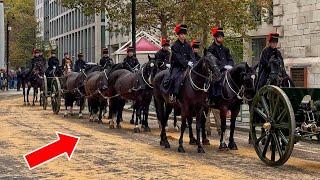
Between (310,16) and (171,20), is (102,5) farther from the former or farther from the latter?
(310,16)

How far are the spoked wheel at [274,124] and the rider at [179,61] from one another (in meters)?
2.32

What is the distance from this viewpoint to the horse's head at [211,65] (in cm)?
1407

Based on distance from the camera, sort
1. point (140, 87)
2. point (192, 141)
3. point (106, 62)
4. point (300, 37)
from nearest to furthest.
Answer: point (192, 141) < point (140, 87) < point (106, 62) < point (300, 37)

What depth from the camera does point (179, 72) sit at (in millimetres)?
15164

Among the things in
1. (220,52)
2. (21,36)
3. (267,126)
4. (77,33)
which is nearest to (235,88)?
(220,52)

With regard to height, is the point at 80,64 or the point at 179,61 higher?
the point at 80,64

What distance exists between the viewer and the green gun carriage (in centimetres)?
1163

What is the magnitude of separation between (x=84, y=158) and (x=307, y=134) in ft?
13.8

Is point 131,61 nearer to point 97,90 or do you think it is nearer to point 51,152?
point 97,90

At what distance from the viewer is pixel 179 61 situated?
15086 millimetres

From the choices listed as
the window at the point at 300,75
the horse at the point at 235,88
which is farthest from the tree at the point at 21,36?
the horse at the point at 235,88

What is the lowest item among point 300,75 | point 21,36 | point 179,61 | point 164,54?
point 300,75

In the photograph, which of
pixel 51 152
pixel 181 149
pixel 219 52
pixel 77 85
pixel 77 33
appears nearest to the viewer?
pixel 51 152

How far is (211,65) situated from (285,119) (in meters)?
2.59
